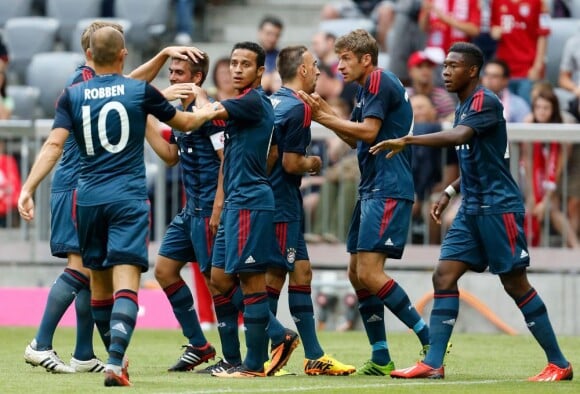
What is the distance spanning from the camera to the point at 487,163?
33.2 ft

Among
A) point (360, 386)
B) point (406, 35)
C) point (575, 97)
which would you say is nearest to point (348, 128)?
point (360, 386)

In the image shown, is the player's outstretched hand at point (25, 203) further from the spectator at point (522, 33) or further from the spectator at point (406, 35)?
the spectator at point (406, 35)

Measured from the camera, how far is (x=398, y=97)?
10375 mm

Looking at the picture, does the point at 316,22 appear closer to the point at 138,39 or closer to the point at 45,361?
the point at 138,39

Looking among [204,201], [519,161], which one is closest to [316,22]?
[519,161]

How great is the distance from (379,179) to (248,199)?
106 centimetres

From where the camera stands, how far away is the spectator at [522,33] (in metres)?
17.5

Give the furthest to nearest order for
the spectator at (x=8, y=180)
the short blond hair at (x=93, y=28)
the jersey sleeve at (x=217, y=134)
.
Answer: the spectator at (x=8, y=180) < the jersey sleeve at (x=217, y=134) < the short blond hair at (x=93, y=28)

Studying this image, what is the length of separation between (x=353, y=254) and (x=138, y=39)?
10009mm

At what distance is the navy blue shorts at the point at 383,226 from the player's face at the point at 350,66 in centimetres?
86

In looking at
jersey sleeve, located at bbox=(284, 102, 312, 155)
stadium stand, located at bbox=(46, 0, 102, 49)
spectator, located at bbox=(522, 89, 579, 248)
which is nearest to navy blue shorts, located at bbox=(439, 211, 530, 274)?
jersey sleeve, located at bbox=(284, 102, 312, 155)

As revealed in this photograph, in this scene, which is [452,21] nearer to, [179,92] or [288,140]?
[288,140]

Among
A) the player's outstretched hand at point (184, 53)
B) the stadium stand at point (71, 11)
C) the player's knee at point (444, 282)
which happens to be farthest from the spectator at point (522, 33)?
the player's outstretched hand at point (184, 53)

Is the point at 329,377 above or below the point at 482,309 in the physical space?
above
